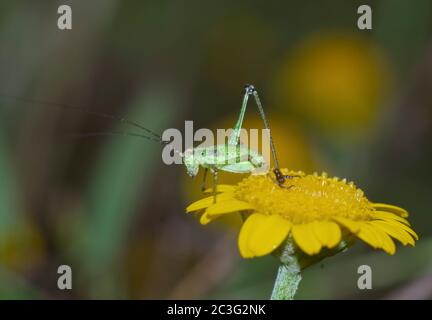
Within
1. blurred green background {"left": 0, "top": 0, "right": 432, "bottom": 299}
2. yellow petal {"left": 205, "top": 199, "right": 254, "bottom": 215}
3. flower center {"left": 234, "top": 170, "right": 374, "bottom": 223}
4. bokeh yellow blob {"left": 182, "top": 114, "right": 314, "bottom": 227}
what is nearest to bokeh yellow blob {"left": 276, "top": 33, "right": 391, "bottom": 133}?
blurred green background {"left": 0, "top": 0, "right": 432, "bottom": 299}

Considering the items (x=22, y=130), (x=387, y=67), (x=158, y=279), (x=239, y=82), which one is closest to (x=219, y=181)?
(x=158, y=279)

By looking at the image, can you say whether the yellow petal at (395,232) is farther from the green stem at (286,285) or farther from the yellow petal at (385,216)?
the green stem at (286,285)

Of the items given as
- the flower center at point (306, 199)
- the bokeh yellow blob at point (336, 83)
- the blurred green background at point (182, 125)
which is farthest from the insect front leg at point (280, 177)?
the bokeh yellow blob at point (336, 83)

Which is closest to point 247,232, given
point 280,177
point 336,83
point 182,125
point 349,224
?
point 349,224

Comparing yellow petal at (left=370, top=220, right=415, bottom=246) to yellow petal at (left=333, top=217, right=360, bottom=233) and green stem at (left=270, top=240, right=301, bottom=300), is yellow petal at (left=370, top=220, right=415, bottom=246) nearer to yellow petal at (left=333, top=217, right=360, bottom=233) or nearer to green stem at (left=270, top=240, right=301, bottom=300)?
yellow petal at (left=333, top=217, right=360, bottom=233)

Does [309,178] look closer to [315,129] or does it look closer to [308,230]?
[308,230]

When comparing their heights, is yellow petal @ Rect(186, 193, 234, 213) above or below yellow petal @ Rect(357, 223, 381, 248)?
above
